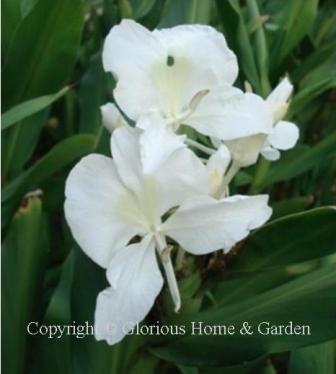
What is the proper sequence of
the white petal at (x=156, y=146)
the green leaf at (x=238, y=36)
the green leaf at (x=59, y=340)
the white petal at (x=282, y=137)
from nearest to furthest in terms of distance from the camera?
the white petal at (x=156, y=146) → the white petal at (x=282, y=137) → the green leaf at (x=59, y=340) → the green leaf at (x=238, y=36)

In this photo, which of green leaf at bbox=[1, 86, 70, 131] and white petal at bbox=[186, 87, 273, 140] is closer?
white petal at bbox=[186, 87, 273, 140]

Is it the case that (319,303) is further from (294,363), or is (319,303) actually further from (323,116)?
(323,116)

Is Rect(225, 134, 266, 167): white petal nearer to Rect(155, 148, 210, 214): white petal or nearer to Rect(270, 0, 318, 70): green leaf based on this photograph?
Rect(155, 148, 210, 214): white petal

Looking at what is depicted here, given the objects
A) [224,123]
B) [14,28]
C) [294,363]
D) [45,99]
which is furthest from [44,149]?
[224,123]

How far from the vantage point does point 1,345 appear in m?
0.81

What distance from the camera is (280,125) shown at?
2.19 ft

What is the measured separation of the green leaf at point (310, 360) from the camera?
80cm

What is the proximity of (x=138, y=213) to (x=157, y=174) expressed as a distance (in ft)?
0.12

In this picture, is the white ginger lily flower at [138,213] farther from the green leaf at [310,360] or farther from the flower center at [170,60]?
the green leaf at [310,360]

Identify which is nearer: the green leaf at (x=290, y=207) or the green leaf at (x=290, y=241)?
the green leaf at (x=290, y=241)

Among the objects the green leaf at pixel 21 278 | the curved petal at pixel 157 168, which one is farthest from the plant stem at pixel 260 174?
the curved petal at pixel 157 168

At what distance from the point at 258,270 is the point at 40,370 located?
0.25m

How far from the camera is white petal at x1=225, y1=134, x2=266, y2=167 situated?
618 mm

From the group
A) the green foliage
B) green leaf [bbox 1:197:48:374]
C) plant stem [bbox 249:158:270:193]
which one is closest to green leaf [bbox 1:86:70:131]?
the green foliage
